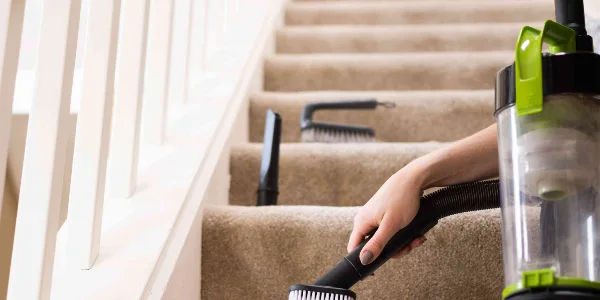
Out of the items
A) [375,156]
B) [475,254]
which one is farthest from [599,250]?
[375,156]

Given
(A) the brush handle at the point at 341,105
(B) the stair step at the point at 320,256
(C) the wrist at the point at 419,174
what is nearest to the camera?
(C) the wrist at the point at 419,174

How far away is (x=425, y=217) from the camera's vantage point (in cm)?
77

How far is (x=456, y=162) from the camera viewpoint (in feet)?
2.68

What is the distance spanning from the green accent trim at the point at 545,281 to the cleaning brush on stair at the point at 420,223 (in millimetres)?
197

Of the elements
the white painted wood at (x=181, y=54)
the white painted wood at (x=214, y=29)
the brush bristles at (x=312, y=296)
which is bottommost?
the brush bristles at (x=312, y=296)

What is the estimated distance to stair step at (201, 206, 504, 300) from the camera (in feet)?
3.05

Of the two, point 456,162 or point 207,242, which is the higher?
point 456,162

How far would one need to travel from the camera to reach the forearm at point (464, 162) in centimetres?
81

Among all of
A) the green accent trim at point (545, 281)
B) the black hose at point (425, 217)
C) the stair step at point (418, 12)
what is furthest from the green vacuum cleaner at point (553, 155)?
the stair step at point (418, 12)

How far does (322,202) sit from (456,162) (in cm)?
50

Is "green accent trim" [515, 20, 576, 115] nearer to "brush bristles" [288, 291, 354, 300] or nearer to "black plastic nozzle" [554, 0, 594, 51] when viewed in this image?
"black plastic nozzle" [554, 0, 594, 51]

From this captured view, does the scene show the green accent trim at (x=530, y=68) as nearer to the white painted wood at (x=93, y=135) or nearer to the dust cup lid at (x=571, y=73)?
the dust cup lid at (x=571, y=73)

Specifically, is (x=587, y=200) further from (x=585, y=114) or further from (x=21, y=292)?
(x=21, y=292)

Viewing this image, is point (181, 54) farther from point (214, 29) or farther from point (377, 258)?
point (377, 258)
